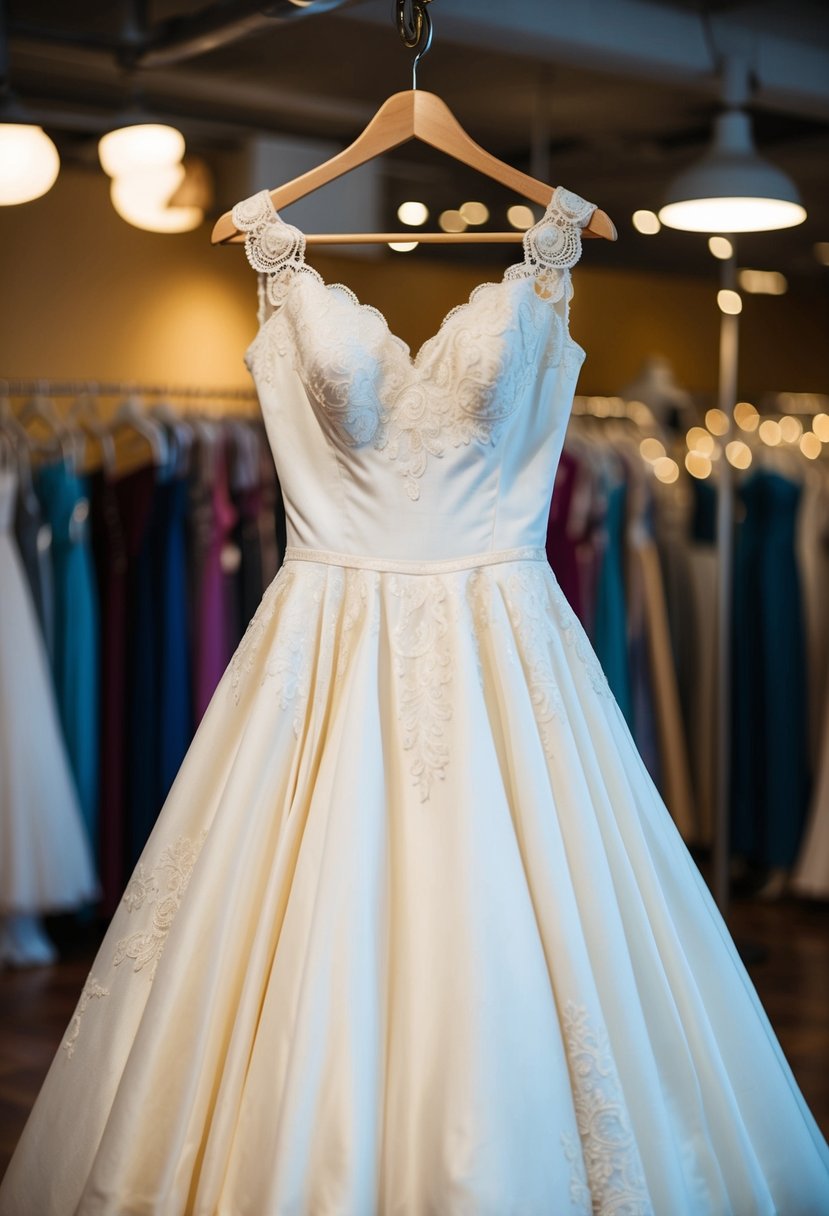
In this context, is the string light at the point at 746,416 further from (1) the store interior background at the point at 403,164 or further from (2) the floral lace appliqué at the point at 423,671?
(2) the floral lace appliqué at the point at 423,671

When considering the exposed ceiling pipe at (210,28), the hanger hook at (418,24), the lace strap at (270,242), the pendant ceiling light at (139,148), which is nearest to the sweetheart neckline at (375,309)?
the lace strap at (270,242)

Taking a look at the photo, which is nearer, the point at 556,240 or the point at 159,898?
the point at 159,898

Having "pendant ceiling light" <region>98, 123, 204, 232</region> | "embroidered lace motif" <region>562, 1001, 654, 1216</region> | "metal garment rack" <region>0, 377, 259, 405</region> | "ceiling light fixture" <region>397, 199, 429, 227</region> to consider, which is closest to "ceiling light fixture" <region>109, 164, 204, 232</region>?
"pendant ceiling light" <region>98, 123, 204, 232</region>

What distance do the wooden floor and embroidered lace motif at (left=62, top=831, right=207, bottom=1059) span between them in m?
0.74

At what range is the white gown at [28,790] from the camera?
147 inches

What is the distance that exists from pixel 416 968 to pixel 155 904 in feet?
1.35

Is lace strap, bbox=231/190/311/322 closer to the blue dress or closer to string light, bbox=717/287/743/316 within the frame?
string light, bbox=717/287/743/316

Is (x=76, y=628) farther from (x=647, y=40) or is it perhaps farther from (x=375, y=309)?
(x=647, y=40)

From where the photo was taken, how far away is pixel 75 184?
13.6 ft

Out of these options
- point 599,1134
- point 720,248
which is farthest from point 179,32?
point 599,1134

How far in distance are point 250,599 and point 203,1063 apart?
7.55 feet

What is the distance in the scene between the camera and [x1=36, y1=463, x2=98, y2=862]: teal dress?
3953 millimetres

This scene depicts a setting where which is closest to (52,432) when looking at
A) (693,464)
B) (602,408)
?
(602,408)

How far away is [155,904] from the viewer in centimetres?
197
